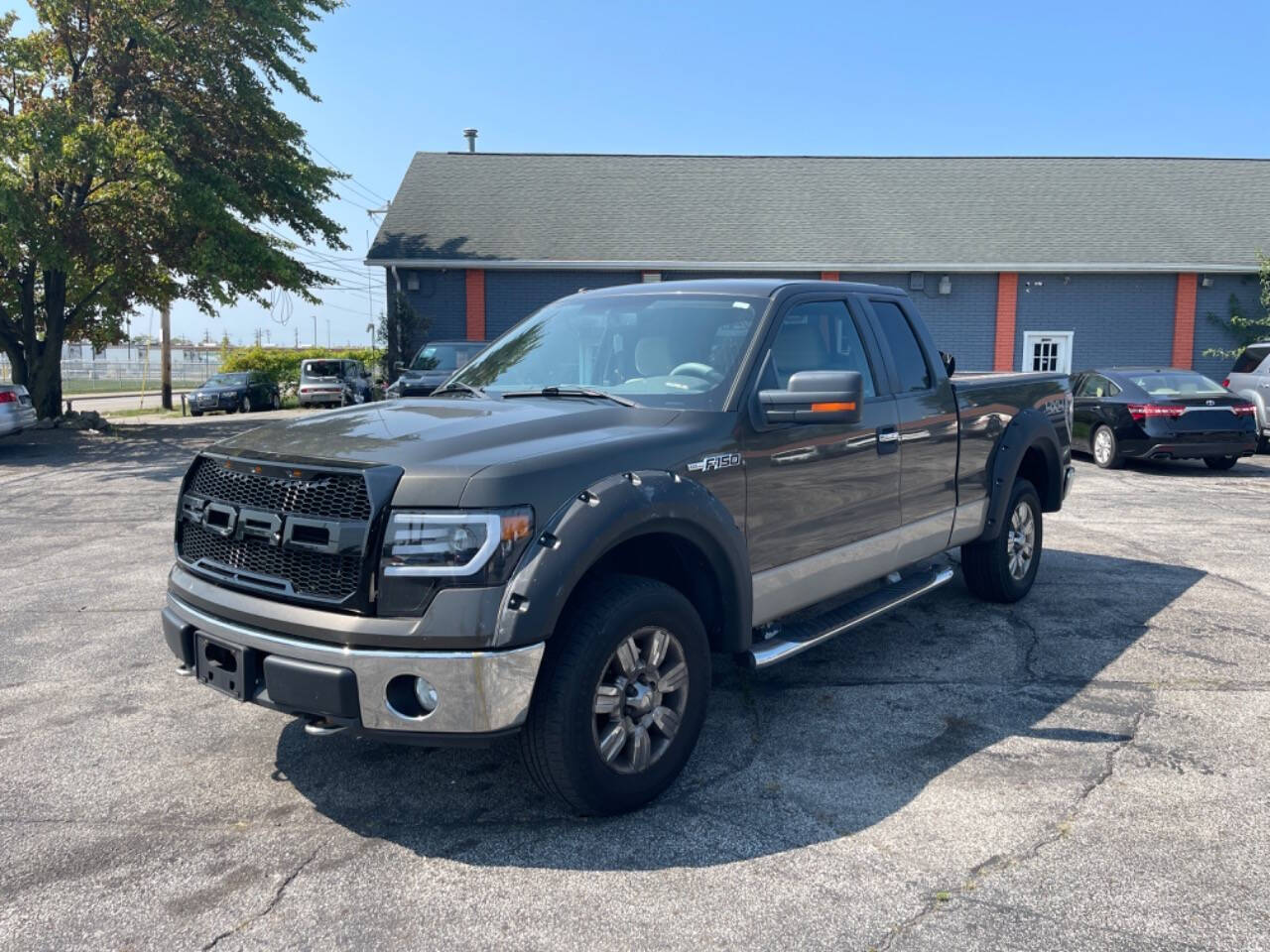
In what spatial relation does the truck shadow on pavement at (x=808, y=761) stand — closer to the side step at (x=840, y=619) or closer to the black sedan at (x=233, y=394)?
the side step at (x=840, y=619)

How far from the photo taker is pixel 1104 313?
82.4 ft

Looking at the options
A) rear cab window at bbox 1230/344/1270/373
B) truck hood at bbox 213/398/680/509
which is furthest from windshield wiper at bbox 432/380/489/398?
rear cab window at bbox 1230/344/1270/373

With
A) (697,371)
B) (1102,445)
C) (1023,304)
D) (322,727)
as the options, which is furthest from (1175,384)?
(322,727)

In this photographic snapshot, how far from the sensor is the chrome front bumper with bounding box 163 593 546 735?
3.11 metres

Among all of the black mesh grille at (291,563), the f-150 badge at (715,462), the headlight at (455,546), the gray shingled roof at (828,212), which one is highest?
the gray shingled roof at (828,212)

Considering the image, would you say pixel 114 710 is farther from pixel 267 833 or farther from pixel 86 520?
pixel 86 520

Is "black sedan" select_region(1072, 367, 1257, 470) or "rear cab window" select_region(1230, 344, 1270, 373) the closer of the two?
"black sedan" select_region(1072, 367, 1257, 470)

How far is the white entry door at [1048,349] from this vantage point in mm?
25250

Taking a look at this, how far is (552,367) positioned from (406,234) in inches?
859

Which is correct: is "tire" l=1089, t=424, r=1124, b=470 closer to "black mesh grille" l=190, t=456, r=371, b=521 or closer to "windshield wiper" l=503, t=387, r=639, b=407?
"windshield wiper" l=503, t=387, r=639, b=407

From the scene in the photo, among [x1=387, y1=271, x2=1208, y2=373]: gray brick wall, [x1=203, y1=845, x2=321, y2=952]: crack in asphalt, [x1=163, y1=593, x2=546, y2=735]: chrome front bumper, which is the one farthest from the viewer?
[x1=387, y1=271, x2=1208, y2=373]: gray brick wall

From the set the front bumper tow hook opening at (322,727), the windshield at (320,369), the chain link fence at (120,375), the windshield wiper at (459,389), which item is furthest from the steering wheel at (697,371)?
the chain link fence at (120,375)

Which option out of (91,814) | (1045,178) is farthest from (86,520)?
(1045,178)

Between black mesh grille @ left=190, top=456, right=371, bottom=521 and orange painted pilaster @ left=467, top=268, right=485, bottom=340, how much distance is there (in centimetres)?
2135
